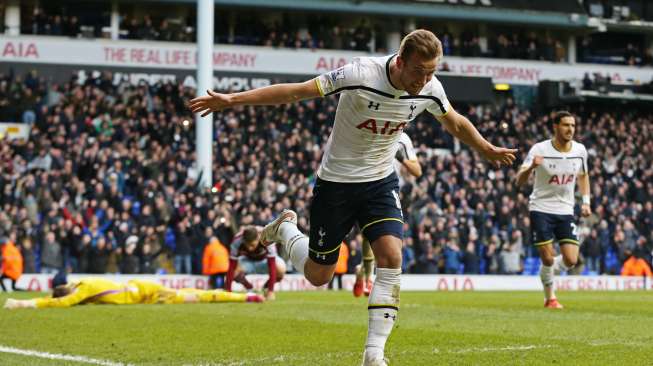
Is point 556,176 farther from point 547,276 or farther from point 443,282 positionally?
point 443,282

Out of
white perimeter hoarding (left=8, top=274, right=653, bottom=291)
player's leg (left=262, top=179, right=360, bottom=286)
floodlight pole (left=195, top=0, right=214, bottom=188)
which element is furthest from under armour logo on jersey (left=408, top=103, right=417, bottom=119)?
floodlight pole (left=195, top=0, right=214, bottom=188)

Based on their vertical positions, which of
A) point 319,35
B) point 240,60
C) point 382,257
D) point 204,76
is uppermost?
point 319,35

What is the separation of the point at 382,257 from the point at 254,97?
1.49 m

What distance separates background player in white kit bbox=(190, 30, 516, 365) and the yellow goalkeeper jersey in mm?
7940

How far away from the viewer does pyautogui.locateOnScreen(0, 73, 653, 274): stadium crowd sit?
83.7 ft

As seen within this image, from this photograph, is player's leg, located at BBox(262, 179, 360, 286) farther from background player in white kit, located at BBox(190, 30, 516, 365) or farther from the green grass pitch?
the green grass pitch

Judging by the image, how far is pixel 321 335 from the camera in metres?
10.4

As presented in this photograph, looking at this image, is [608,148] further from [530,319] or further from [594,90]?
[530,319]

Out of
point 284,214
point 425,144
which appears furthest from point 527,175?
point 425,144

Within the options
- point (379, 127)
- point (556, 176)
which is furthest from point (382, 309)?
point (556, 176)

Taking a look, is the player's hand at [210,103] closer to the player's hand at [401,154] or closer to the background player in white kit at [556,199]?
the player's hand at [401,154]

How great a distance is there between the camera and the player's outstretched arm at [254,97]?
23.6ft

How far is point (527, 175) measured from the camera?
13.9 metres

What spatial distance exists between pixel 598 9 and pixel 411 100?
45168mm
